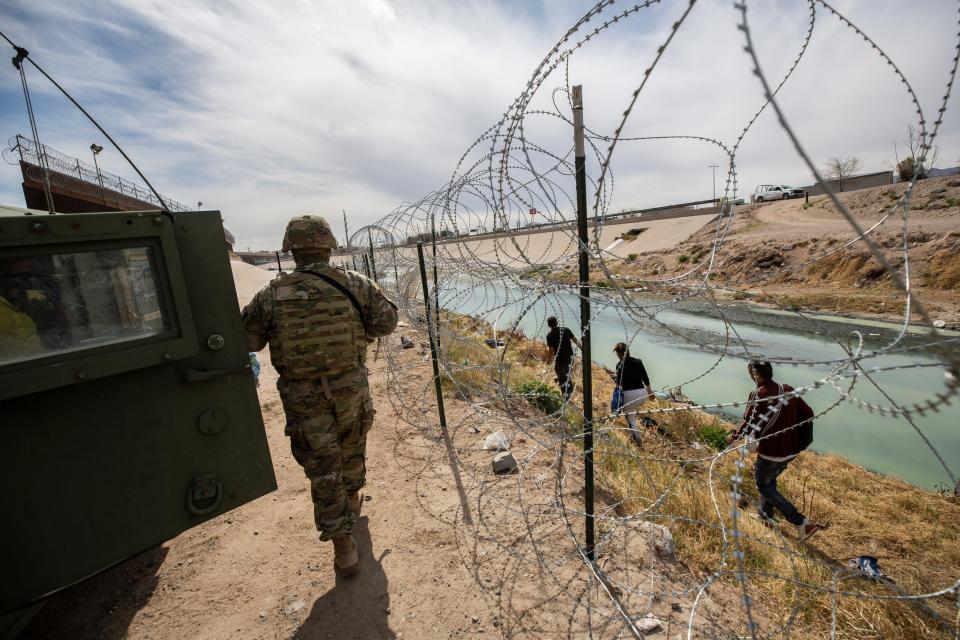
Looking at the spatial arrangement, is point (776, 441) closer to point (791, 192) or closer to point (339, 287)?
point (339, 287)

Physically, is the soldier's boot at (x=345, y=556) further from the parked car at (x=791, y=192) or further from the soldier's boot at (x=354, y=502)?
the parked car at (x=791, y=192)

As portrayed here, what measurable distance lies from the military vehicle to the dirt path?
68cm

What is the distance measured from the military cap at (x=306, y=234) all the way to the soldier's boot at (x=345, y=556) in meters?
1.88

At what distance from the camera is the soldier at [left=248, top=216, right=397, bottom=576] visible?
249 centimetres

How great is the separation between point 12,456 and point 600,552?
3099mm

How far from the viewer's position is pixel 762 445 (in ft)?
11.5

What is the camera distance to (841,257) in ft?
55.5

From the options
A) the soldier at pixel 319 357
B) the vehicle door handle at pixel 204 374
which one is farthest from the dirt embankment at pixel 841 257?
the vehicle door handle at pixel 204 374

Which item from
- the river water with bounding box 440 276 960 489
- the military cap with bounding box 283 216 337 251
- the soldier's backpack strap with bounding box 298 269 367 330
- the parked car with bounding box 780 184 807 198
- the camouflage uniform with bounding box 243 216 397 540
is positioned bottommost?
the river water with bounding box 440 276 960 489

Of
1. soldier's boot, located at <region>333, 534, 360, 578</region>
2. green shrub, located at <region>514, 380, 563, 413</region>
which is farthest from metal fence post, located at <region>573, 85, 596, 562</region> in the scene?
green shrub, located at <region>514, 380, 563, 413</region>

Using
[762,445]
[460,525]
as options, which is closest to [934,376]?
[762,445]

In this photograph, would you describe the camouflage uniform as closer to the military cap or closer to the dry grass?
the military cap

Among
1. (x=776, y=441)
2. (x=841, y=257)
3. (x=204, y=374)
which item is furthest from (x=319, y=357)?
(x=841, y=257)

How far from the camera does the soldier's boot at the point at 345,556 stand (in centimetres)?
266
